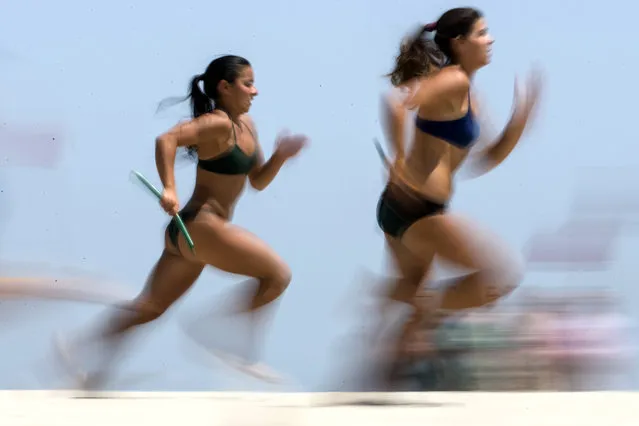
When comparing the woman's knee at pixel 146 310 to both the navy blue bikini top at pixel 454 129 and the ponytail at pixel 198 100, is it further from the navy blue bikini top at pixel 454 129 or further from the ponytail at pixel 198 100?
the navy blue bikini top at pixel 454 129

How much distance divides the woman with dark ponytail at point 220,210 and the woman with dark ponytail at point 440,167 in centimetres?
48

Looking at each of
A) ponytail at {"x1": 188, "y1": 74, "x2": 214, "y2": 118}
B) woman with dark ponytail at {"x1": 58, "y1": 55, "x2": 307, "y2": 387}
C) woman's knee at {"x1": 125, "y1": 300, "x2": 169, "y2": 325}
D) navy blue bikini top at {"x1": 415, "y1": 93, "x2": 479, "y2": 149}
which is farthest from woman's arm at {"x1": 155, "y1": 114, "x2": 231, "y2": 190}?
navy blue bikini top at {"x1": 415, "y1": 93, "x2": 479, "y2": 149}

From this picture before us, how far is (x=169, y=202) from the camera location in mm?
4379

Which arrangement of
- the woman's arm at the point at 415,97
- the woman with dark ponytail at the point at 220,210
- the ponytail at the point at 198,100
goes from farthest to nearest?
the ponytail at the point at 198,100 < the woman with dark ponytail at the point at 220,210 < the woman's arm at the point at 415,97

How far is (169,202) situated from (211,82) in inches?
24.1

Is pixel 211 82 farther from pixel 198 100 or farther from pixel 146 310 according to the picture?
pixel 146 310

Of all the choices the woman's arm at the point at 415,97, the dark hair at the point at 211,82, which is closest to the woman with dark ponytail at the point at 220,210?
the dark hair at the point at 211,82

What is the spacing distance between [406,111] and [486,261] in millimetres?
541

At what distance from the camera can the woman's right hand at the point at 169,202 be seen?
438cm

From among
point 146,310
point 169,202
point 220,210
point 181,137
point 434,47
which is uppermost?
point 434,47

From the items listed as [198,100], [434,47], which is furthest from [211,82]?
[434,47]

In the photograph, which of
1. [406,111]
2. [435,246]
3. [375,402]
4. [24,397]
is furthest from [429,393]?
[24,397]

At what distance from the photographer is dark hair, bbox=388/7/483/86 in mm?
4441

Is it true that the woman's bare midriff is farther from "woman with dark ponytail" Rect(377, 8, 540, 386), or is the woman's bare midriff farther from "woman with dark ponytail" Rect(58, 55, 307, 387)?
"woman with dark ponytail" Rect(377, 8, 540, 386)
